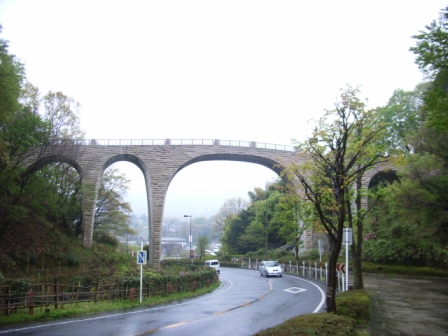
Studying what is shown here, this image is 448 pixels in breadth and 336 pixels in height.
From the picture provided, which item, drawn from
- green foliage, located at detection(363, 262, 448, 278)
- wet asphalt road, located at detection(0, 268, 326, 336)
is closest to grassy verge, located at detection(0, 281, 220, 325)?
wet asphalt road, located at detection(0, 268, 326, 336)

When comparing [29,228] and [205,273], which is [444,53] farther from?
[29,228]

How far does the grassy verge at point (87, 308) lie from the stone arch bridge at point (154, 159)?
56.4 feet

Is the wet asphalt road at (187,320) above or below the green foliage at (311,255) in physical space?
below

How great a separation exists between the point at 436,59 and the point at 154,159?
97.7ft

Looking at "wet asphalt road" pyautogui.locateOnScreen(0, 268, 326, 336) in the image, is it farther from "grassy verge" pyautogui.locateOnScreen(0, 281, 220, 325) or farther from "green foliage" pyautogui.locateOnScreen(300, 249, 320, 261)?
"green foliage" pyautogui.locateOnScreen(300, 249, 320, 261)

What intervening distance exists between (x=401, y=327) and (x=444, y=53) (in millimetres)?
6620

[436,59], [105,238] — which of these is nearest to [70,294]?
[436,59]

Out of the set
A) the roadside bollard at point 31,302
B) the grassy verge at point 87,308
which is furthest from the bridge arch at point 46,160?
the roadside bollard at point 31,302

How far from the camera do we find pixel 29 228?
30641 mm

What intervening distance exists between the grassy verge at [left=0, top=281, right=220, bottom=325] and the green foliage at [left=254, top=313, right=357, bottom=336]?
7.73 metres

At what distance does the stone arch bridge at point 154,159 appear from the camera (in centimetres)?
3422

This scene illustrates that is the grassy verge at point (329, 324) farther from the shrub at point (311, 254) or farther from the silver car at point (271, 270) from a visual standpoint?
the shrub at point (311, 254)

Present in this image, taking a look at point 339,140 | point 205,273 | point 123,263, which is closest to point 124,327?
point 339,140

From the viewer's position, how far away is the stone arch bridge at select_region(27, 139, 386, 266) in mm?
34219
